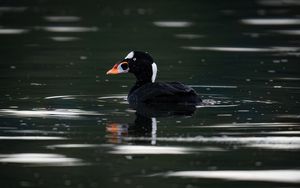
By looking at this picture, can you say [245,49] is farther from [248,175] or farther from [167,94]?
[248,175]

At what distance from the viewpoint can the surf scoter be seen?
14.7m

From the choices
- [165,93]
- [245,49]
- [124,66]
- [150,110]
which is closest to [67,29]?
[245,49]

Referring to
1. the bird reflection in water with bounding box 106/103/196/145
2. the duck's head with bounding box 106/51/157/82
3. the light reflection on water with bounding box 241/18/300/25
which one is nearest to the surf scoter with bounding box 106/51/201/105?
the duck's head with bounding box 106/51/157/82

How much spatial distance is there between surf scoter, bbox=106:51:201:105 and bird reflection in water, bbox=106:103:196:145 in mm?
114

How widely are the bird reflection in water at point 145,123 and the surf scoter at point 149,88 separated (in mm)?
114

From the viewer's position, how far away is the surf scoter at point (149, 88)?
14.7 metres

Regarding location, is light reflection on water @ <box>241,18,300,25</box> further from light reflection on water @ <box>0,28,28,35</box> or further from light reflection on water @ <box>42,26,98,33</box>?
light reflection on water @ <box>0,28,28,35</box>

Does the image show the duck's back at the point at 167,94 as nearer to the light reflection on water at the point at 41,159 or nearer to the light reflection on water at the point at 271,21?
the light reflection on water at the point at 41,159

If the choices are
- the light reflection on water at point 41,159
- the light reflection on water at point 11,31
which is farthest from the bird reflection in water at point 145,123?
the light reflection on water at point 11,31

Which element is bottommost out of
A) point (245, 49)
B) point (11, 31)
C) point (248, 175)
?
point (248, 175)

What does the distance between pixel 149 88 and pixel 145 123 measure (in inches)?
80.2

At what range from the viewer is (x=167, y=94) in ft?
48.3

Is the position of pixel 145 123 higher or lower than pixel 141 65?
lower

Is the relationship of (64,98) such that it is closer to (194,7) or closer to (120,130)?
(120,130)
